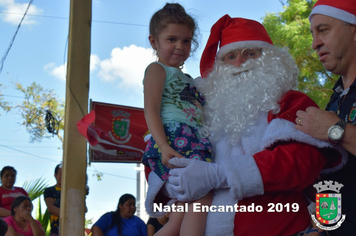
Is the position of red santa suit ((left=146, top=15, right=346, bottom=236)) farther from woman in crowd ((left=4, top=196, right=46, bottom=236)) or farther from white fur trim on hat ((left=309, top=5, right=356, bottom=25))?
woman in crowd ((left=4, top=196, right=46, bottom=236))

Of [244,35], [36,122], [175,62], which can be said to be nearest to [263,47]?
[244,35]

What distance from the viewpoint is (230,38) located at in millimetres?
2252

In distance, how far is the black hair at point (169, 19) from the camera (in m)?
2.30

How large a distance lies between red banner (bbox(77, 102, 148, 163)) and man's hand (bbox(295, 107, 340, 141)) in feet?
21.6

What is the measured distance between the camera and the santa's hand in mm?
1786

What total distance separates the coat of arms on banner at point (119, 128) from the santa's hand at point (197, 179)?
6667mm

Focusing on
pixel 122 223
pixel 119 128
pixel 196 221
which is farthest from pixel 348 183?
pixel 119 128

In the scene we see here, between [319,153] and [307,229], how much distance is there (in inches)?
13.5

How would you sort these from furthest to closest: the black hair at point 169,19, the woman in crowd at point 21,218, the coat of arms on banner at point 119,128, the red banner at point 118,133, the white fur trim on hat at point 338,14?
the coat of arms on banner at point 119,128 < the red banner at point 118,133 < the woman in crowd at point 21,218 < the black hair at point 169,19 < the white fur trim on hat at point 338,14

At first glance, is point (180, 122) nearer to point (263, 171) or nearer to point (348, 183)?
point (263, 171)

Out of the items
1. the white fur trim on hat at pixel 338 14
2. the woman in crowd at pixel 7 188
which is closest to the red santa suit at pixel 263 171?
the white fur trim on hat at pixel 338 14

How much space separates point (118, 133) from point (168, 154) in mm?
6591

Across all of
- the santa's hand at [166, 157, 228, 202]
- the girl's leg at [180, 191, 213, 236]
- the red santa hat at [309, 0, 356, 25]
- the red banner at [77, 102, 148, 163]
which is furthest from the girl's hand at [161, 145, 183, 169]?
the red banner at [77, 102, 148, 163]

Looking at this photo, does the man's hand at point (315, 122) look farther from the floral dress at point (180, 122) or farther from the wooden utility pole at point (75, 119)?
the wooden utility pole at point (75, 119)
